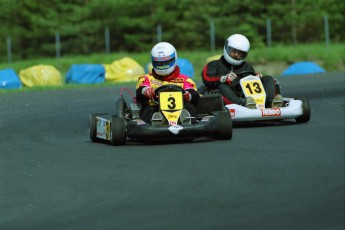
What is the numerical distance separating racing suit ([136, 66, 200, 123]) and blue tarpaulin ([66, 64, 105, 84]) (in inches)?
442

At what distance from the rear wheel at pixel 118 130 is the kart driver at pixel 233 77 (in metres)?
2.19

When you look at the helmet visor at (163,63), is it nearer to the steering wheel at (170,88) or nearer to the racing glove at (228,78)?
the steering wheel at (170,88)

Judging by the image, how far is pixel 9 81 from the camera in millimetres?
20391

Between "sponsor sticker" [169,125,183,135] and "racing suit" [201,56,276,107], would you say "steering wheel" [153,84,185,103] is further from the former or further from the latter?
"racing suit" [201,56,276,107]

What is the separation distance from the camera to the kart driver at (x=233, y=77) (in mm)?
11391

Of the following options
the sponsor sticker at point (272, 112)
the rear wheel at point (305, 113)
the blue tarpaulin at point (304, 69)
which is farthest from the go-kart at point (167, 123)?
the blue tarpaulin at point (304, 69)

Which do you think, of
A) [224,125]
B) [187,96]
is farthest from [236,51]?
[224,125]

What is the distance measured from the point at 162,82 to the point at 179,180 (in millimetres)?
3281

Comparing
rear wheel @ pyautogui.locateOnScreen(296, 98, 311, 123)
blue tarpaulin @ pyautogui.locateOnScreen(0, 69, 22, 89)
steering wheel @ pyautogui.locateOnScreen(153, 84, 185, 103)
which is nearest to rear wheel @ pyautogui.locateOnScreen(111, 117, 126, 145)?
steering wheel @ pyautogui.locateOnScreen(153, 84, 185, 103)

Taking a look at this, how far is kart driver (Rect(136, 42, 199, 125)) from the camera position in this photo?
33.1 feet

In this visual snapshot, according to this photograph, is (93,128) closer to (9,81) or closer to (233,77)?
(233,77)

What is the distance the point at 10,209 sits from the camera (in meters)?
6.41

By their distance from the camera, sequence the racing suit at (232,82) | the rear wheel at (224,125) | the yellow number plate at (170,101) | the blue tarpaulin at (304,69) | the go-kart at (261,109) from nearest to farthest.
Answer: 1. the rear wheel at (224,125)
2. the yellow number plate at (170,101)
3. the go-kart at (261,109)
4. the racing suit at (232,82)
5. the blue tarpaulin at (304,69)

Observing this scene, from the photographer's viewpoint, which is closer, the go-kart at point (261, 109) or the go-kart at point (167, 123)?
the go-kart at point (167, 123)
